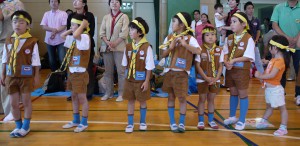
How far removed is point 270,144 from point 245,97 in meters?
0.66

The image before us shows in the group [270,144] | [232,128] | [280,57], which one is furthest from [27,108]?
[280,57]

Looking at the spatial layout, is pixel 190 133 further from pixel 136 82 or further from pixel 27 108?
pixel 27 108

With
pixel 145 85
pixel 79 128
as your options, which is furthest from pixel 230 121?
pixel 79 128

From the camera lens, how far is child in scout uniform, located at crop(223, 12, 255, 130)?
3422 millimetres

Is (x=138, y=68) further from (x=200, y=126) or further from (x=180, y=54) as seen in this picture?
(x=200, y=126)

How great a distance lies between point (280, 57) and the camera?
3.39 metres

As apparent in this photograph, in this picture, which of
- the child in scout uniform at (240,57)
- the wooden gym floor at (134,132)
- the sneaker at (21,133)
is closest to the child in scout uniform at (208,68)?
the child in scout uniform at (240,57)

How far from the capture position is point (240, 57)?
135 inches

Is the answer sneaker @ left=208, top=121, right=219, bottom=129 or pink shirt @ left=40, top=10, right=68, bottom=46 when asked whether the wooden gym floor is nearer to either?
sneaker @ left=208, top=121, right=219, bottom=129

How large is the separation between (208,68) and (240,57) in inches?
14.6

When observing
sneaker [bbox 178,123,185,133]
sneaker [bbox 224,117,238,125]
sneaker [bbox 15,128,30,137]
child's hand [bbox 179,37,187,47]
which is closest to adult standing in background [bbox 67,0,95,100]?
sneaker [bbox 15,128,30,137]

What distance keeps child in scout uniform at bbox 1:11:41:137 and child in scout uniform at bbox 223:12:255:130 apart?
2132mm

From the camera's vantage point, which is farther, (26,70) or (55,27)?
(55,27)

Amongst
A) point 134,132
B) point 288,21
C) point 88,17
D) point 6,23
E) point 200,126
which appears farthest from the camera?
point 88,17
